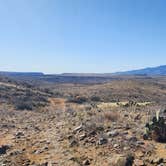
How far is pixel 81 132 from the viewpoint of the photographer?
49.6ft

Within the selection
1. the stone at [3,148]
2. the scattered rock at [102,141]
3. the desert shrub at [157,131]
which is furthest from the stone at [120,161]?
the stone at [3,148]

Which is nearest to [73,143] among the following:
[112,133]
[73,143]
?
[73,143]

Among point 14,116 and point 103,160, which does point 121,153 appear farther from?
point 14,116

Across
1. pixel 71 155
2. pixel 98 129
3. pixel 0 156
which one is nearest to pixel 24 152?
pixel 0 156

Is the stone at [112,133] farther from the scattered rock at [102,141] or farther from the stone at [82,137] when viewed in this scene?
the stone at [82,137]

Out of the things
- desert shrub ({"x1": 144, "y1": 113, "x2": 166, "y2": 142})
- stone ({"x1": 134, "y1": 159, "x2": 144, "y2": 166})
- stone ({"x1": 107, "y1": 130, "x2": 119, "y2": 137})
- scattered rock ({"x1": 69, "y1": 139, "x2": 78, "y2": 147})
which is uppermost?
desert shrub ({"x1": 144, "y1": 113, "x2": 166, "y2": 142})

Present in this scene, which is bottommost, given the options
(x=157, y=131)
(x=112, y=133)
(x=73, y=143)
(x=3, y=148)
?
(x=3, y=148)

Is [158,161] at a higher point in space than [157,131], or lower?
lower

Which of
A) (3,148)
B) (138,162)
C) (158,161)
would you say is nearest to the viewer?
(158,161)

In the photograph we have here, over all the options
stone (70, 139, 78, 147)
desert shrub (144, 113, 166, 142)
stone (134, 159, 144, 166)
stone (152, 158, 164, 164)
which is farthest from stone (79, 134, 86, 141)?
stone (152, 158, 164, 164)

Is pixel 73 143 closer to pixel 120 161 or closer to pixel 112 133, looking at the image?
pixel 112 133

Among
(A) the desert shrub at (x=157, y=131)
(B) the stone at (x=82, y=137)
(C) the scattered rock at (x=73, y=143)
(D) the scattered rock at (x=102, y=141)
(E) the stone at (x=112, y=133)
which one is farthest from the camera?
(B) the stone at (x=82, y=137)

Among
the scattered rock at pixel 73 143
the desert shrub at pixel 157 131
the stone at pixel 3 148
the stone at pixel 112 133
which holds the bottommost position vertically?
the stone at pixel 3 148

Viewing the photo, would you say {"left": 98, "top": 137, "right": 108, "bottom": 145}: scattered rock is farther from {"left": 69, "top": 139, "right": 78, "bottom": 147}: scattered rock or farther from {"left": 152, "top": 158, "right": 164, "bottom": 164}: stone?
{"left": 152, "top": 158, "right": 164, "bottom": 164}: stone
